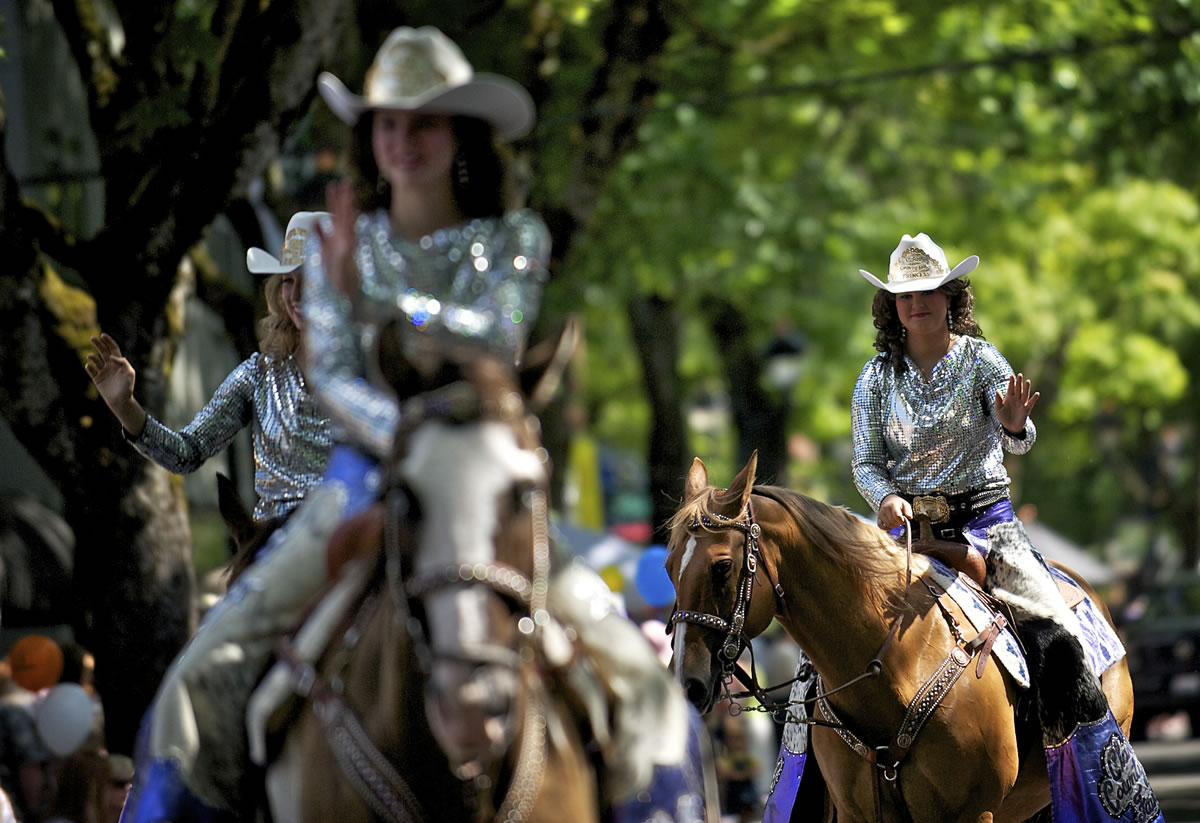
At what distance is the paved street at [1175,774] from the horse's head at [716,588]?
29.1ft

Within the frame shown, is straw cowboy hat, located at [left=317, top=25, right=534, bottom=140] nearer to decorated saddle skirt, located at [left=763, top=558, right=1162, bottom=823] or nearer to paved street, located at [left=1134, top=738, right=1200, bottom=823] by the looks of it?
decorated saddle skirt, located at [left=763, top=558, right=1162, bottom=823]

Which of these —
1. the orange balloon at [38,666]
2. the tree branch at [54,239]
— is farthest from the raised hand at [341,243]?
the orange balloon at [38,666]

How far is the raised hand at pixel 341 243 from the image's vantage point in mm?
4444

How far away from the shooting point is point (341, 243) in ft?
14.8

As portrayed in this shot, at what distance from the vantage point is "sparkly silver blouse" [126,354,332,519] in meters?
6.23

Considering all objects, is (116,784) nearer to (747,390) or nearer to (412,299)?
Result: (412,299)

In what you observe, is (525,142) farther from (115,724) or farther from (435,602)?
(435,602)

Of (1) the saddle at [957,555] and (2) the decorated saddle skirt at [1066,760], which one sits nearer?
(2) the decorated saddle skirt at [1066,760]

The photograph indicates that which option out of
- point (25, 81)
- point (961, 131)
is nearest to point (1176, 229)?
point (961, 131)

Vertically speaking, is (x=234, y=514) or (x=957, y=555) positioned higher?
(x=234, y=514)

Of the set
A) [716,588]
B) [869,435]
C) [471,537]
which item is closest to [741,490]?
[716,588]

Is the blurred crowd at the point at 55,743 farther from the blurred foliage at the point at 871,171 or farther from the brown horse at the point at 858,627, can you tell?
the blurred foliage at the point at 871,171

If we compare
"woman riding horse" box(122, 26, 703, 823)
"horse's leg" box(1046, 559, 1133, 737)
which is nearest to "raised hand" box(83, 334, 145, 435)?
"woman riding horse" box(122, 26, 703, 823)

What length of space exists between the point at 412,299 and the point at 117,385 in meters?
2.37
